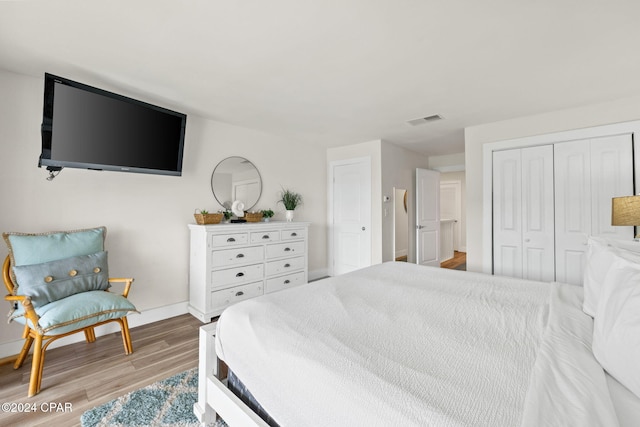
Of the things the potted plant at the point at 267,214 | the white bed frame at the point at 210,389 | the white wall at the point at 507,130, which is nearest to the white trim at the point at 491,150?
the white wall at the point at 507,130

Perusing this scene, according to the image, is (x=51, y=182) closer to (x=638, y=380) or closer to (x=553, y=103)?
(x=638, y=380)

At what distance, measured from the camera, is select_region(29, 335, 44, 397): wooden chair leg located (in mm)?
1837

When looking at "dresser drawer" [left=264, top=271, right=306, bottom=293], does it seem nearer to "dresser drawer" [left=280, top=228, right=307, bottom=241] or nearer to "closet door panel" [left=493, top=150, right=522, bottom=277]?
"dresser drawer" [left=280, top=228, right=307, bottom=241]

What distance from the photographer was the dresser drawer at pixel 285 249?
360cm

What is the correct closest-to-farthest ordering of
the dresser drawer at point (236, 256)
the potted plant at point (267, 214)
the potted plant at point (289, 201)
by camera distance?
the dresser drawer at point (236, 256) → the potted plant at point (267, 214) → the potted plant at point (289, 201)

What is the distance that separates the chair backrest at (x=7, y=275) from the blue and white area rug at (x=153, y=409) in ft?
3.99

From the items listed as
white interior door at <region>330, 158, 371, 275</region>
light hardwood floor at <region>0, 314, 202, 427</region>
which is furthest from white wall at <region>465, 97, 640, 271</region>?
light hardwood floor at <region>0, 314, 202, 427</region>

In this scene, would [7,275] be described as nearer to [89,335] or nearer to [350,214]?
[89,335]

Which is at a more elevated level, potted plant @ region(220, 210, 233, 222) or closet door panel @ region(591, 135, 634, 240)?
closet door panel @ region(591, 135, 634, 240)

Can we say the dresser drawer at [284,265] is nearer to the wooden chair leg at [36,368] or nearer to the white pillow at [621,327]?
the wooden chair leg at [36,368]

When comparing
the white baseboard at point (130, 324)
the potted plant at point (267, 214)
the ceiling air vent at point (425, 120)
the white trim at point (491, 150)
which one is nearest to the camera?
the white baseboard at point (130, 324)

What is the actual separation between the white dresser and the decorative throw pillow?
911 millimetres

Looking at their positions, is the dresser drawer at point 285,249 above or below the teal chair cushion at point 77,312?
above

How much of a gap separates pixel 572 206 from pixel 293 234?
3.26 meters
